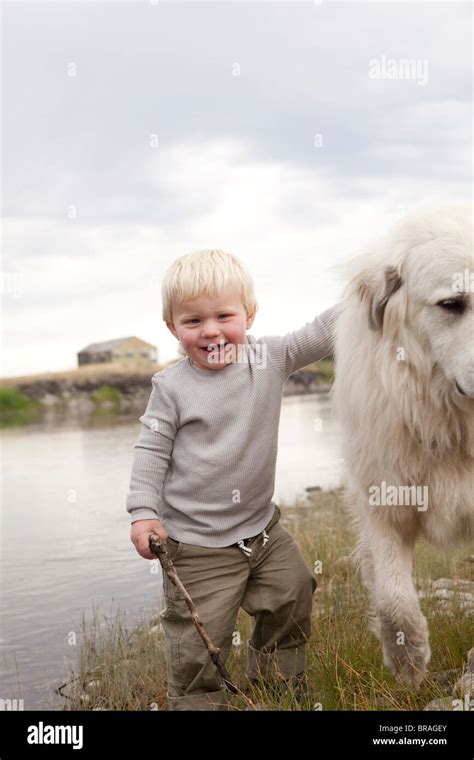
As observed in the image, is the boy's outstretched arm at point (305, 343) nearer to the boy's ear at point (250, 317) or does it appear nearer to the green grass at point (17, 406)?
the boy's ear at point (250, 317)

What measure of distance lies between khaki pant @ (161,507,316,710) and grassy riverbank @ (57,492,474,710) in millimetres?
132

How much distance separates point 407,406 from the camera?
3.33 meters

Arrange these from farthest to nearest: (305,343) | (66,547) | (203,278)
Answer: (66,547)
(305,343)
(203,278)

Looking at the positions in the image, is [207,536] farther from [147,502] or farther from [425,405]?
[425,405]

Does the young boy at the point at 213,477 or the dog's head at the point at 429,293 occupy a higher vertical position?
the dog's head at the point at 429,293

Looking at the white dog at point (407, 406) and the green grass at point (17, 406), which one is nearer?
the white dog at point (407, 406)

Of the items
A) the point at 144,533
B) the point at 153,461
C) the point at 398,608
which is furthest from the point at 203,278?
the point at 398,608

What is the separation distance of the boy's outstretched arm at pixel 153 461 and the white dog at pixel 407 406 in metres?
0.75

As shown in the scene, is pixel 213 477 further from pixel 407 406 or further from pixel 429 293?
pixel 429 293

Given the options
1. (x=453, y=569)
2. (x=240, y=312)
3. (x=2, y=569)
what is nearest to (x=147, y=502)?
(x=240, y=312)

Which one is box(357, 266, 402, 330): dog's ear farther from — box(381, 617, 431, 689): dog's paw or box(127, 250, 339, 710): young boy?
box(381, 617, 431, 689): dog's paw

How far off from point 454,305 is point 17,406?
33.9 m

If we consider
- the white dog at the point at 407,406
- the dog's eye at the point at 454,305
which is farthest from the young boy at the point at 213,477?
the dog's eye at the point at 454,305

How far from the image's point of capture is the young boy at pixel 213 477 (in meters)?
3.49
